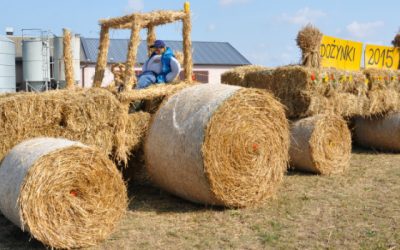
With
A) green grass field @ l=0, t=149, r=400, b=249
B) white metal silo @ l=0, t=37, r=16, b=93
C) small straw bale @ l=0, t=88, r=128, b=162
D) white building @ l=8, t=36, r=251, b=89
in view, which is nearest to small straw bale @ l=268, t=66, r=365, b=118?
green grass field @ l=0, t=149, r=400, b=249

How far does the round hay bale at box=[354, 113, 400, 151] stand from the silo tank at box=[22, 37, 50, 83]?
14.4 m

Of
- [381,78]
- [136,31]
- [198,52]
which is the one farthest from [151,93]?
[198,52]

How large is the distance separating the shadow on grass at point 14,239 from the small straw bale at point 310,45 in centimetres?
565

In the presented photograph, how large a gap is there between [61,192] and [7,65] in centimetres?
1736

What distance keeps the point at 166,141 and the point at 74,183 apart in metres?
1.46

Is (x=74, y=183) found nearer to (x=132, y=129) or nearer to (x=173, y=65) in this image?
(x=132, y=129)

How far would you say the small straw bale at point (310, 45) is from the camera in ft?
29.0

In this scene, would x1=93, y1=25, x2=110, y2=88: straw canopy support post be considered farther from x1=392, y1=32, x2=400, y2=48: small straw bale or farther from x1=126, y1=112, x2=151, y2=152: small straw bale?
x1=392, y1=32, x2=400, y2=48: small straw bale

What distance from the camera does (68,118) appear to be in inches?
229

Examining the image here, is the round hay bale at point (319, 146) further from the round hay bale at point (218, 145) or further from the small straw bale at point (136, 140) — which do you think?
the small straw bale at point (136, 140)

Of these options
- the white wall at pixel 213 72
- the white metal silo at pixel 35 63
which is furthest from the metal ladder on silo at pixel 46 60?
the white wall at pixel 213 72

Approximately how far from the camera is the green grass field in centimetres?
482

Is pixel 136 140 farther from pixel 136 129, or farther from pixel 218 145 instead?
pixel 218 145

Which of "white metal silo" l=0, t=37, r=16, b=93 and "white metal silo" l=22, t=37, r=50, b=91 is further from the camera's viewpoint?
"white metal silo" l=22, t=37, r=50, b=91
